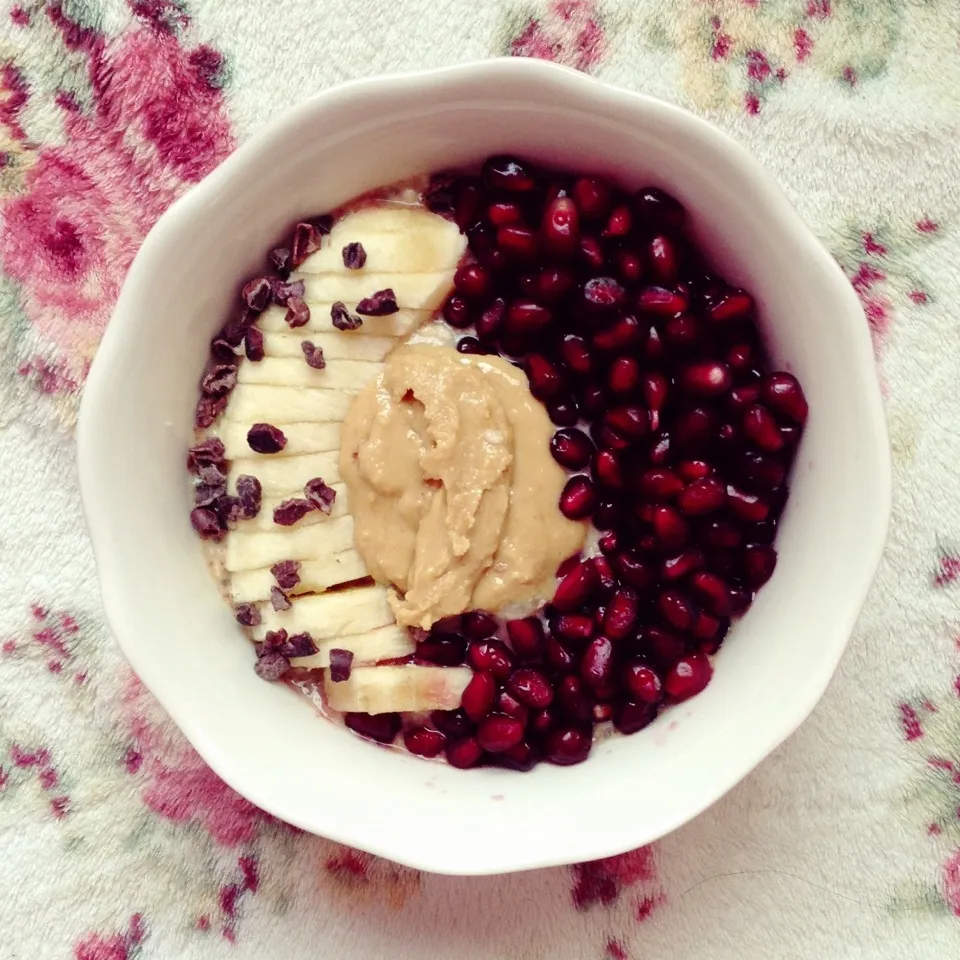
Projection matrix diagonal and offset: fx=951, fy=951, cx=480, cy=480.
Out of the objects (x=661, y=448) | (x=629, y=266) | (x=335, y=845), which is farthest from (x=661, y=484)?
(x=335, y=845)

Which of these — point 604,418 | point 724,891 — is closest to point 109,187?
point 604,418

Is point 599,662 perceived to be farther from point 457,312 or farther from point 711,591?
point 457,312

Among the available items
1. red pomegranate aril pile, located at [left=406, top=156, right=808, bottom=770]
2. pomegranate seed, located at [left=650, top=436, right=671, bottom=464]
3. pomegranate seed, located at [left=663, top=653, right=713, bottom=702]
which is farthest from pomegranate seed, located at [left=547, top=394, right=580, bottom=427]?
pomegranate seed, located at [left=663, top=653, right=713, bottom=702]

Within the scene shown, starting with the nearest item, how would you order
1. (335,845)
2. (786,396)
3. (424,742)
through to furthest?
(786,396)
(424,742)
(335,845)

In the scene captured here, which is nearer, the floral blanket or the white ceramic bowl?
the white ceramic bowl

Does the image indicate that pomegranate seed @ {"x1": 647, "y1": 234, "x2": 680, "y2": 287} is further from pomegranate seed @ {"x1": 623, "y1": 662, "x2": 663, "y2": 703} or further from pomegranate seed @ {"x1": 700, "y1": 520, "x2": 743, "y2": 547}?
pomegranate seed @ {"x1": 623, "y1": 662, "x2": 663, "y2": 703}

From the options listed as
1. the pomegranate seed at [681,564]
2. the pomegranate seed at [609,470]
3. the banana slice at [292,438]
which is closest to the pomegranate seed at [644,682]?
the pomegranate seed at [681,564]

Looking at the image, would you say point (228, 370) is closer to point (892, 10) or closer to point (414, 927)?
point (414, 927)
